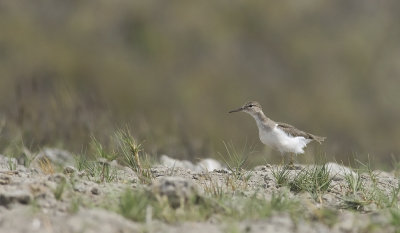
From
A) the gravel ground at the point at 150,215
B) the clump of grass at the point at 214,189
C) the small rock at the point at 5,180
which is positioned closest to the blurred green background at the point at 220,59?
the clump of grass at the point at 214,189

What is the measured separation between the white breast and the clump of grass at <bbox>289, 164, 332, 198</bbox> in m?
2.40

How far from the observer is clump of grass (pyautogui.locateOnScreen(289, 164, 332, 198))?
287 inches

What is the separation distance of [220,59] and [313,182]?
16.5 m

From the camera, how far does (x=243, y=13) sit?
2528 cm

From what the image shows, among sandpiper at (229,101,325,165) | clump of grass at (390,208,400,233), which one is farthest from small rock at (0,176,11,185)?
sandpiper at (229,101,325,165)

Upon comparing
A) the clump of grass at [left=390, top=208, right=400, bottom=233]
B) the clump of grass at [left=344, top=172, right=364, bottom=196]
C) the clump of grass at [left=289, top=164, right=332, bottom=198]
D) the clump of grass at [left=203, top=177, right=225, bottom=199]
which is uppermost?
the clump of grass at [left=344, top=172, right=364, bottom=196]

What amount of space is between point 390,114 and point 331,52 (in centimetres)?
300

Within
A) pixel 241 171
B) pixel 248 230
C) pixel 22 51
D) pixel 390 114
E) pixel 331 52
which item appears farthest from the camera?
pixel 331 52

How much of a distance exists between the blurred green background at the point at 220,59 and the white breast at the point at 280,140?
7924 mm

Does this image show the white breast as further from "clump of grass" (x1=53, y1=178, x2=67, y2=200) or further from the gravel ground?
"clump of grass" (x1=53, y1=178, x2=67, y2=200)

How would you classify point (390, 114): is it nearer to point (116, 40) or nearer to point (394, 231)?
point (116, 40)

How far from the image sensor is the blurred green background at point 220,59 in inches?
824

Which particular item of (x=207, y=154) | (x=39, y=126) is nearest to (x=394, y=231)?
(x=207, y=154)

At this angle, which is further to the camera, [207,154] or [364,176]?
[207,154]
